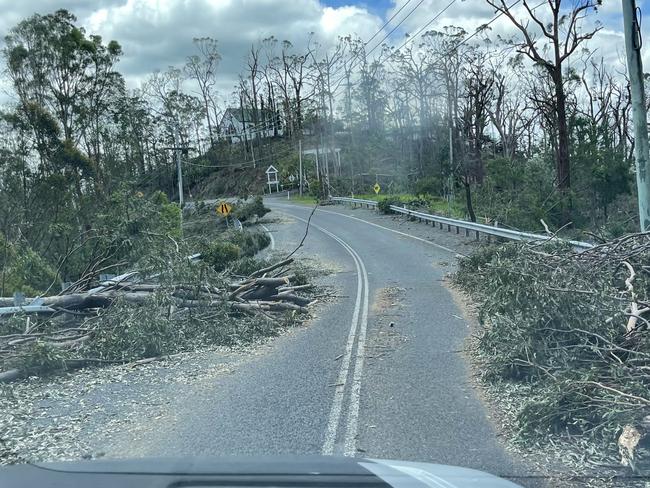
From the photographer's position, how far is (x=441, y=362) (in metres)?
8.59

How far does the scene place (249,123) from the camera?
335 feet

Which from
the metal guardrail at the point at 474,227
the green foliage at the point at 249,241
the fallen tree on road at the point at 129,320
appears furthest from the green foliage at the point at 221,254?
the metal guardrail at the point at 474,227

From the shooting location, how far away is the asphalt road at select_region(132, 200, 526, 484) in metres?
5.54

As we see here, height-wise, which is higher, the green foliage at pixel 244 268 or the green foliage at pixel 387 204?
the green foliage at pixel 387 204

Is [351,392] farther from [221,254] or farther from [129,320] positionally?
[221,254]

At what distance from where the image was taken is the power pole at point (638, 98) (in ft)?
41.4

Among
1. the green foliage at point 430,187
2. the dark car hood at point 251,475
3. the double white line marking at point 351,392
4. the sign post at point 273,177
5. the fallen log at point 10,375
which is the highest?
the sign post at point 273,177

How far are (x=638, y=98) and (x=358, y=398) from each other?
9.23 m

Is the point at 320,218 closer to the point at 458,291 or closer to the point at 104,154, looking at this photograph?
the point at 104,154

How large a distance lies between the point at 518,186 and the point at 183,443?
31.3 meters

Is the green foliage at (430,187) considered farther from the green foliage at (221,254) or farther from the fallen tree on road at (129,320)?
the fallen tree on road at (129,320)

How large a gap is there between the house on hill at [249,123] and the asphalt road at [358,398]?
288 feet

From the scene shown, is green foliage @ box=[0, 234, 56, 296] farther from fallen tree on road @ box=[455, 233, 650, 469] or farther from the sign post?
the sign post

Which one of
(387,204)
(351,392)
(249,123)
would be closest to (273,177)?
(249,123)
